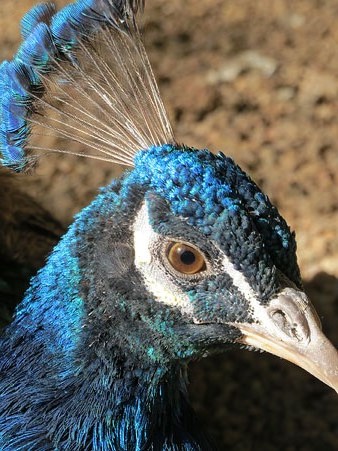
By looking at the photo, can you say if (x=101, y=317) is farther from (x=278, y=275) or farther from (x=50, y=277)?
(x=278, y=275)

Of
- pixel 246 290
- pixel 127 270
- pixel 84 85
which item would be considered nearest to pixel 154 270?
pixel 127 270

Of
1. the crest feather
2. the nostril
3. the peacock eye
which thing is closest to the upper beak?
the nostril

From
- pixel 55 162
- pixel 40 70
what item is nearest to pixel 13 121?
pixel 40 70

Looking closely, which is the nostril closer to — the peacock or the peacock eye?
the peacock

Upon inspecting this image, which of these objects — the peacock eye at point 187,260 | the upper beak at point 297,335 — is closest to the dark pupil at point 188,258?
the peacock eye at point 187,260

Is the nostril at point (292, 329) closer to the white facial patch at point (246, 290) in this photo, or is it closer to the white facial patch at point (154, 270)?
the white facial patch at point (246, 290)

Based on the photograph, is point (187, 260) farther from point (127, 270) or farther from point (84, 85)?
point (84, 85)

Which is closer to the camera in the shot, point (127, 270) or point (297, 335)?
point (297, 335)
